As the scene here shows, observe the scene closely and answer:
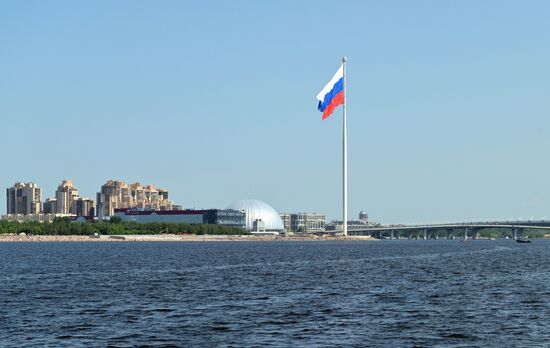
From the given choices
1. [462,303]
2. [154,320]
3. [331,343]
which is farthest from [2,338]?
[462,303]

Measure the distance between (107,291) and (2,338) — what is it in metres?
25.0

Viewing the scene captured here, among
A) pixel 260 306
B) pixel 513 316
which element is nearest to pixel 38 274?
pixel 260 306

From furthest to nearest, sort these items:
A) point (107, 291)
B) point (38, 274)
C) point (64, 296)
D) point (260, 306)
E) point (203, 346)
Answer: point (38, 274) → point (107, 291) → point (64, 296) → point (260, 306) → point (203, 346)

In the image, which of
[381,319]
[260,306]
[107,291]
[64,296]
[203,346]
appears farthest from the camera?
[107,291]

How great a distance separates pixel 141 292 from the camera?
210ft

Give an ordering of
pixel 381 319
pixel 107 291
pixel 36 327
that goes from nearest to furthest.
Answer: pixel 36 327 → pixel 381 319 → pixel 107 291

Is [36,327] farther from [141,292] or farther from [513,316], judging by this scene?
[513,316]

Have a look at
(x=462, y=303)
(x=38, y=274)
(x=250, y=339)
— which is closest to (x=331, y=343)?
(x=250, y=339)

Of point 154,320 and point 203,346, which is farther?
point 154,320

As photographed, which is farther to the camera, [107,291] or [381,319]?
[107,291]

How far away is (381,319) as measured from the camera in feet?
157

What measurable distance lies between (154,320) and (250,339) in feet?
26.6

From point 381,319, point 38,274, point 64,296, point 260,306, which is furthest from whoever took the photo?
point 38,274

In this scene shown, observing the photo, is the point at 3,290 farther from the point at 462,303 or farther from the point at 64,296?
the point at 462,303
